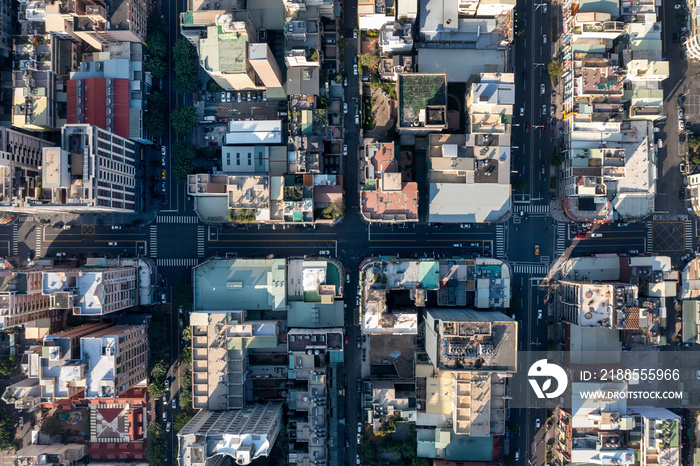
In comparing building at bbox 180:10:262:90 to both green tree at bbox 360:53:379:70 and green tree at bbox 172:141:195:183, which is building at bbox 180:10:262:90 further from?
green tree at bbox 360:53:379:70

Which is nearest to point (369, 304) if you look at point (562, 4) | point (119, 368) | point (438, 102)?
point (438, 102)

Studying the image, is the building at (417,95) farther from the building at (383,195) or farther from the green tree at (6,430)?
the green tree at (6,430)

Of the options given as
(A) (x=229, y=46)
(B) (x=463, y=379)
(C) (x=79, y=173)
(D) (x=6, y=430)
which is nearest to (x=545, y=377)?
(B) (x=463, y=379)

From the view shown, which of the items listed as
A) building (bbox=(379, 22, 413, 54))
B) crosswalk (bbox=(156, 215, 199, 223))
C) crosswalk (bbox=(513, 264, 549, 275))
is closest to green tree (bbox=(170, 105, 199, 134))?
crosswalk (bbox=(156, 215, 199, 223))

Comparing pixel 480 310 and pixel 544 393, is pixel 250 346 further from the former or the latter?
pixel 544 393

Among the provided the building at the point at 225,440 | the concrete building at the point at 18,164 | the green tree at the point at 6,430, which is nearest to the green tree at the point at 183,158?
the concrete building at the point at 18,164

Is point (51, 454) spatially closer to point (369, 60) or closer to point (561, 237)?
point (369, 60)
